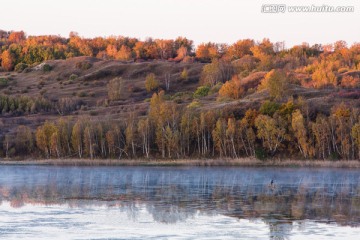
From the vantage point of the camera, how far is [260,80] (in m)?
139

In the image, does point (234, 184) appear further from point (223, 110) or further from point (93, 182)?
point (223, 110)

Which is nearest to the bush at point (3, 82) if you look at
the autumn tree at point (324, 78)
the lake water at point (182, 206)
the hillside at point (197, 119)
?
the hillside at point (197, 119)

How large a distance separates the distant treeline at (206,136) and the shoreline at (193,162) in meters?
2.91

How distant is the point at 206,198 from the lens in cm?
4672

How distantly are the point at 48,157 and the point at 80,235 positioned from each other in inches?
2668

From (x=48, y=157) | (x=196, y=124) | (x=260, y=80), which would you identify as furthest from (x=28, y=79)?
(x=196, y=124)

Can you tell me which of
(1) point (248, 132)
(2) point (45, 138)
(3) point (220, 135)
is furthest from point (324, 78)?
(2) point (45, 138)

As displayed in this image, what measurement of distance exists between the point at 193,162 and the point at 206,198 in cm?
4059

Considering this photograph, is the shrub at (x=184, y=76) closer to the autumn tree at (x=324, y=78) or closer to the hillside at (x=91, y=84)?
the hillside at (x=91, y=84)

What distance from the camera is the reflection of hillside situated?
A: 38031 millimetres

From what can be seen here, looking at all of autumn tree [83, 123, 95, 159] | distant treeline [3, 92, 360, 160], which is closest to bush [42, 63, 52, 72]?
distant treeline [3, 92, 360, 160]

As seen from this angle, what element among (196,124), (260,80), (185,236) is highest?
(260,80)

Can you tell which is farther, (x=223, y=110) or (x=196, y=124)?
(x=223, y=110)

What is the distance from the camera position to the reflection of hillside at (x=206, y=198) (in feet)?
125
